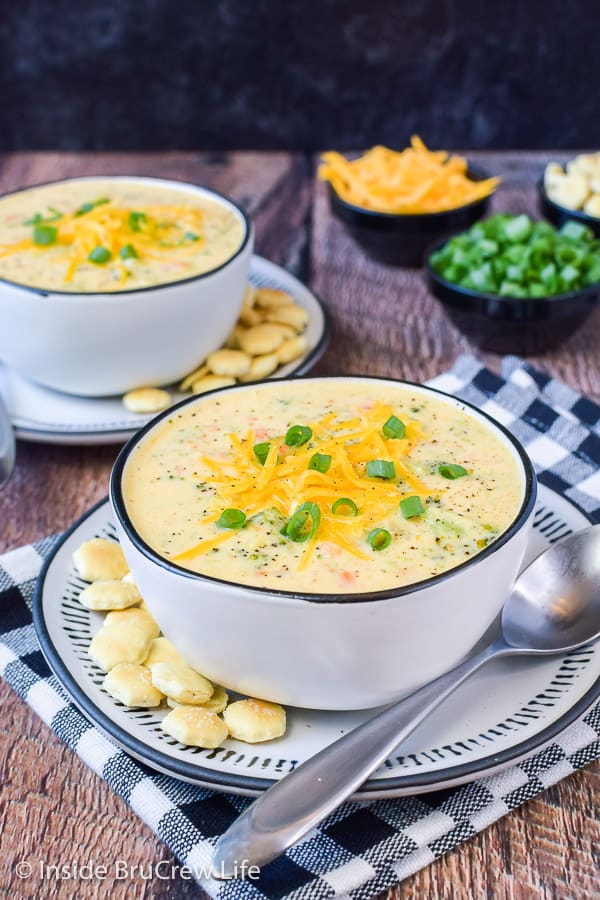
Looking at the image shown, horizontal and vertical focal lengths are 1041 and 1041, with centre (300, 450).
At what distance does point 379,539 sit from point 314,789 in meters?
0.30

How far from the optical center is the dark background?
3787 millimetres

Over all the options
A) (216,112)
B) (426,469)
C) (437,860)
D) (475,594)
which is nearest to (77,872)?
(437,860)

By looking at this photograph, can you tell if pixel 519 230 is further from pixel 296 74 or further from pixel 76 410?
pixel 296 74

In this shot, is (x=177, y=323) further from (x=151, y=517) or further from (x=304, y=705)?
(x=304, y=705)

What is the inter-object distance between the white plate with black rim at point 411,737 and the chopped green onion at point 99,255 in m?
0.88

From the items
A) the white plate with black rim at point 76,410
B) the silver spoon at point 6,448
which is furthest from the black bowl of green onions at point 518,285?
the silver spoon at point 6,448

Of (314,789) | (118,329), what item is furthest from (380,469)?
(118,329)

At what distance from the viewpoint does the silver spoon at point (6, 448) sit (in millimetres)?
1979

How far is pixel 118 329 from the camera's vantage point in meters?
2.04

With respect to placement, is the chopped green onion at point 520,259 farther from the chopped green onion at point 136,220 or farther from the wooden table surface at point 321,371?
the chopped green onion at point 136,220

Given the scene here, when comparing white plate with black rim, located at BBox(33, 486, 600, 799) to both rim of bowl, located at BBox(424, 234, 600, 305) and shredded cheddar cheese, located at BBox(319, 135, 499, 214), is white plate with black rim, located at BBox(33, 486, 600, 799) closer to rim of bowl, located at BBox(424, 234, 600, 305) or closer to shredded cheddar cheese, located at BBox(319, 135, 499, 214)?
rim of bowl, located at BBox(424, 234, 600, 305)

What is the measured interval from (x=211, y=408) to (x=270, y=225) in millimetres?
1720

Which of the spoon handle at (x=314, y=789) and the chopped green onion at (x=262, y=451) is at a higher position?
the chopped green onion at (x=262, y=451)

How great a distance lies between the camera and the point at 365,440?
4.76 ft
